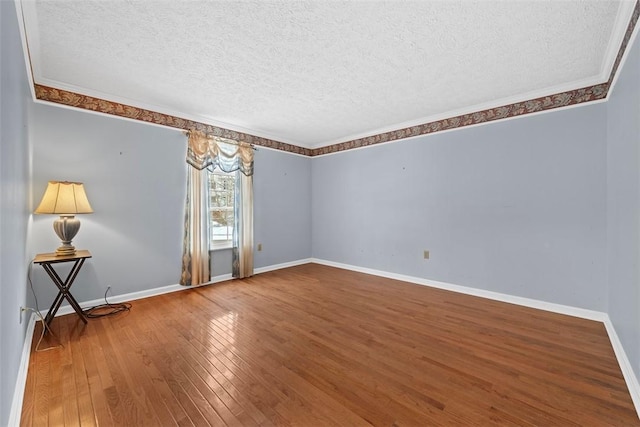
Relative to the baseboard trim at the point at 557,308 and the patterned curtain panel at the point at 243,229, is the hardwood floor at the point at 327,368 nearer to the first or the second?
the baseboard trim at the point at 557,308

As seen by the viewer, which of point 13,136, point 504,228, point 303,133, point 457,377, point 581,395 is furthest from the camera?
point 303,133

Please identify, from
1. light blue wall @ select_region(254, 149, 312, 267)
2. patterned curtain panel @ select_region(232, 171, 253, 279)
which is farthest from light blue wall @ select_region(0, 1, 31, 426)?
light blue wall @ select_region(254, 149, 312, 267)

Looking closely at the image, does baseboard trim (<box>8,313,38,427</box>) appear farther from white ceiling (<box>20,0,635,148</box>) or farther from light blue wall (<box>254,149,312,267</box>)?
light blue wall (<box>254,149,312,267</box>)

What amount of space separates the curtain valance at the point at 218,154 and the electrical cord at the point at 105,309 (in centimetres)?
198

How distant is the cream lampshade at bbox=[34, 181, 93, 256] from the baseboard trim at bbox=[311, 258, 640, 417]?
3.94 m

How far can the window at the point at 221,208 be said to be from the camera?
406 centimetres

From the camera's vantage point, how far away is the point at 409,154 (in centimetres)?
409

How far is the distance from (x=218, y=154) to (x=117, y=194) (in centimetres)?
143

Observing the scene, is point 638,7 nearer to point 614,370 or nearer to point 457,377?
point 614,370

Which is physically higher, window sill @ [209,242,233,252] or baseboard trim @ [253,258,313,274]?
window sill @ [209,242,233,252]

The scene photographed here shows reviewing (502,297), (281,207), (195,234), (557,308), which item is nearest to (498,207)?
(502,297)

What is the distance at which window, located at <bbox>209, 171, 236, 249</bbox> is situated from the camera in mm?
4062

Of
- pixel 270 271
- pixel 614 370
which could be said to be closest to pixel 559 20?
pixel 614 370

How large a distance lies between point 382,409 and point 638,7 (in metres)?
3.00
